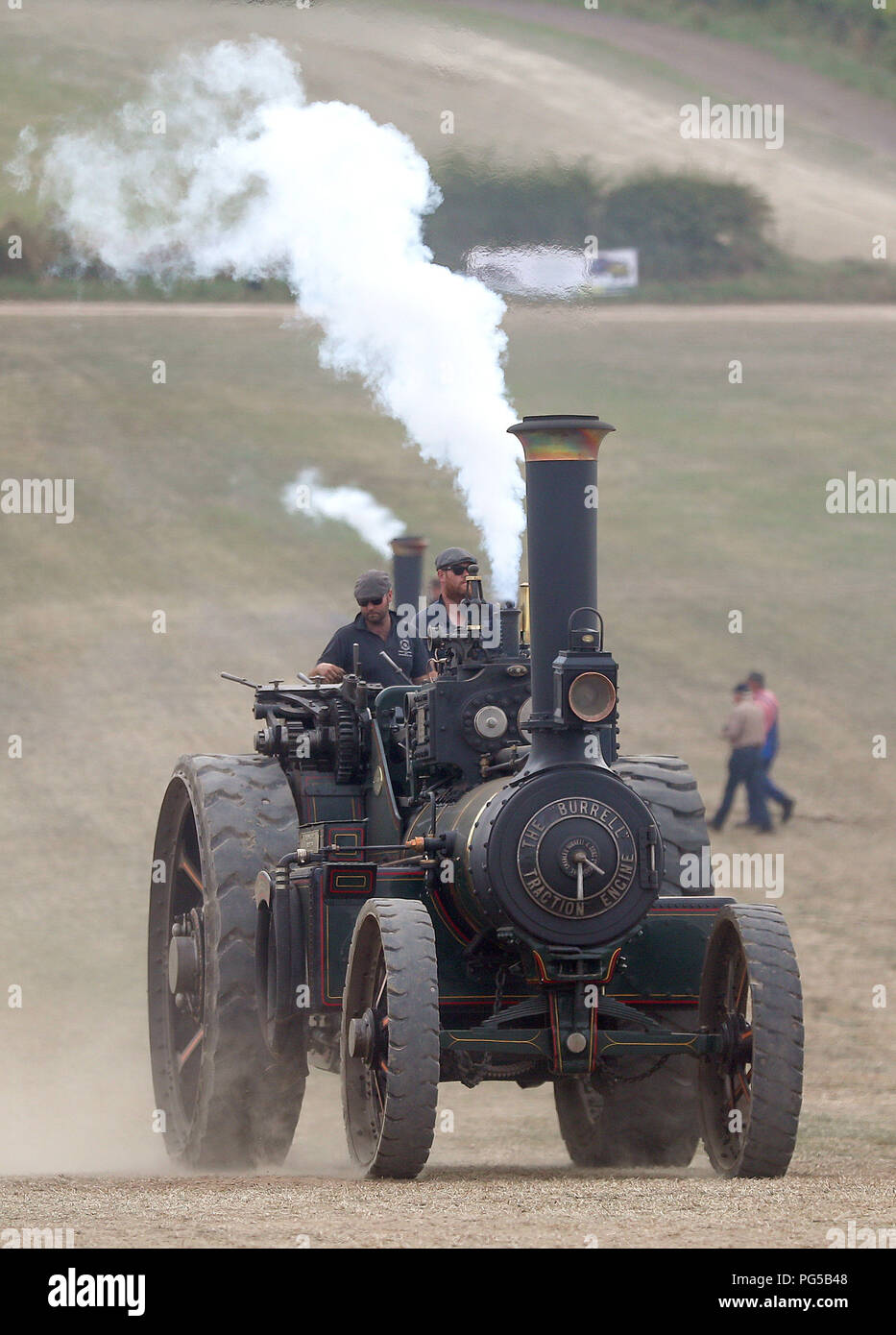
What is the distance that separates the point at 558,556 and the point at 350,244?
402 cm

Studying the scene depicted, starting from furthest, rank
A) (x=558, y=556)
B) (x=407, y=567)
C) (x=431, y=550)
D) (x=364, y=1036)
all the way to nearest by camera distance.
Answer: (x=431, y=550)
(x=407, y=567)
(x=558, y=556)
(x=364, y=1036)

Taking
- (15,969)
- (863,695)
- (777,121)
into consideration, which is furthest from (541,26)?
(15,969)

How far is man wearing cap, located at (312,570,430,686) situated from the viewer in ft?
39.1

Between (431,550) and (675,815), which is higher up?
(431,550)

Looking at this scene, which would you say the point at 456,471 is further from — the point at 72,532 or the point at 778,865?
the point at 72,532

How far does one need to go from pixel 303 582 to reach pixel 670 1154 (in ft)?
66.3

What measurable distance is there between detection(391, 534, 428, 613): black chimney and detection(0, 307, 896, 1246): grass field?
1518mm

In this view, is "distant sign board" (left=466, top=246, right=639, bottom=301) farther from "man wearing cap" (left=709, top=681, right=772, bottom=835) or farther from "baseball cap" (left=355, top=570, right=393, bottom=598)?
"man wearing cap" (left=709, top=681, right=772, bottom=835)

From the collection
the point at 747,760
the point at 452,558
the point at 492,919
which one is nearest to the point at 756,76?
the point at 747,760

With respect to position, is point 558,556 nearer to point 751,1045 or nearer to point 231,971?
point 751,1045

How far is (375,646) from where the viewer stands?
39.5 feet

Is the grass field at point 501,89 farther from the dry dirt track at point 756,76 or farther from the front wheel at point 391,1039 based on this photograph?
the front wheel at point 391,1039

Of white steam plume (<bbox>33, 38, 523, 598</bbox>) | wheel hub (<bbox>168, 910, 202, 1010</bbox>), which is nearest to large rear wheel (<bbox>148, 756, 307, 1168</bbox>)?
wheel hub (<bbox>168, 910, 202, 1010</bbox>)

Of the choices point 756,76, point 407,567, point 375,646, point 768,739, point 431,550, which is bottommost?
point 375,646
